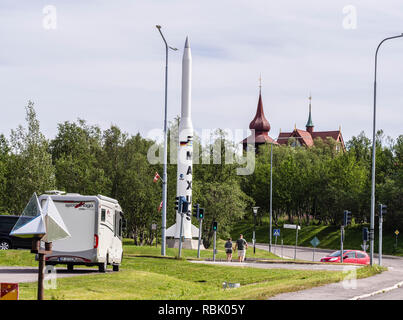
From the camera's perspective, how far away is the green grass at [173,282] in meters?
17.2

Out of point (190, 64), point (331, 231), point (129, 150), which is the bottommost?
point (331, 231)

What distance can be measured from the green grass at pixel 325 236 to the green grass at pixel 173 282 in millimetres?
43812

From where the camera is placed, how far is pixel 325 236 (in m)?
83.5

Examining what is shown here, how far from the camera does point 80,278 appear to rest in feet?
71.0

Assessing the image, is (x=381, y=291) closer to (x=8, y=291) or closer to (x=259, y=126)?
(x=8, y=291)

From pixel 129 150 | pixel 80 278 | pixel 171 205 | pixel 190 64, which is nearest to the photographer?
pixel 80 278

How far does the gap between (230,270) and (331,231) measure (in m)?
58.8

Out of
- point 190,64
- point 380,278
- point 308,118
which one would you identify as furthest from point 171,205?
point 308,118

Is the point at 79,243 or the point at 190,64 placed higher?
the point at 190,64

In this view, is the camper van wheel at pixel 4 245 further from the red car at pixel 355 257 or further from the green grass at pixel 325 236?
the green grass at pixel 325 236

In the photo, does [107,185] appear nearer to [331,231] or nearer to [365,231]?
[331,231]

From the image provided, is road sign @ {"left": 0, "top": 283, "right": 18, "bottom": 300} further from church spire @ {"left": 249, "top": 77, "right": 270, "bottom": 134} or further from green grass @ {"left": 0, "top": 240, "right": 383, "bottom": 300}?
church spire @ {"left": 249, "top": 77, "right": 270, "bottom": 134}

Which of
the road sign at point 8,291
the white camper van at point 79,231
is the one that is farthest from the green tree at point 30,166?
the road sign at point 8,291

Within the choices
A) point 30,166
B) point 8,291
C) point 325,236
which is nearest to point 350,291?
point 8,291
